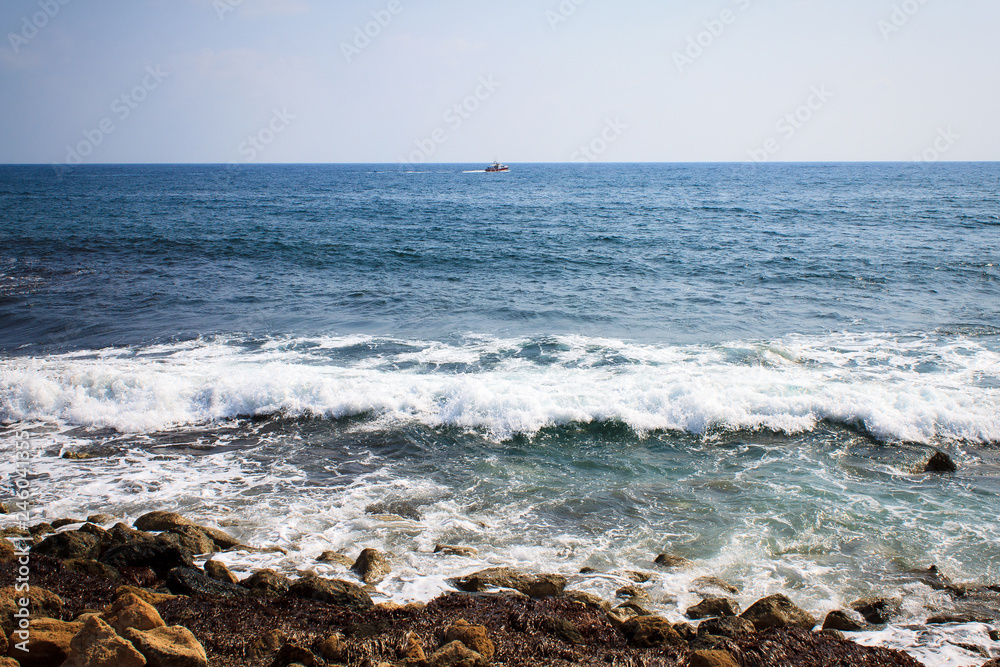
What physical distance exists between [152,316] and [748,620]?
19.1 metres

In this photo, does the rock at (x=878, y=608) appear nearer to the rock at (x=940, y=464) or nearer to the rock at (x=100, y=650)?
the rock at (x=940, y=464)

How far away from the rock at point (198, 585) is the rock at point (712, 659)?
4.47 m

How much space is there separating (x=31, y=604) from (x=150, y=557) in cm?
150

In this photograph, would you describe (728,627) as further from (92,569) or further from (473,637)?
(92,569)

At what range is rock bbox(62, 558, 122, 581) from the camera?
248 inches

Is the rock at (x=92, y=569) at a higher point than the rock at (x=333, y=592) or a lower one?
higher

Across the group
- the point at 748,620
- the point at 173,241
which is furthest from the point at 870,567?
the point at 173,241

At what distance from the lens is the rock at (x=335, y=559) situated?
23.4ft

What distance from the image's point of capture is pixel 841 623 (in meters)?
5.91

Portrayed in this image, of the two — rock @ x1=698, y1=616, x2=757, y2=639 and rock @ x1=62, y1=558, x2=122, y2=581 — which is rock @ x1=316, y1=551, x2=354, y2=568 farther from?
rock @ x1=698, y1=616, x2=757, y2=639

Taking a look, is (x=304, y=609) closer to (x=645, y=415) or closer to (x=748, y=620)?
(x=748, y=620)

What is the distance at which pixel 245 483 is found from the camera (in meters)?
9.40

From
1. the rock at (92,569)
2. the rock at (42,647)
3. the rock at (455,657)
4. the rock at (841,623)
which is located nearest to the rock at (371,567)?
the rock at (455,657)

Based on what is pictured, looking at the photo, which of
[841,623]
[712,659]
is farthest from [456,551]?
[841,623]
